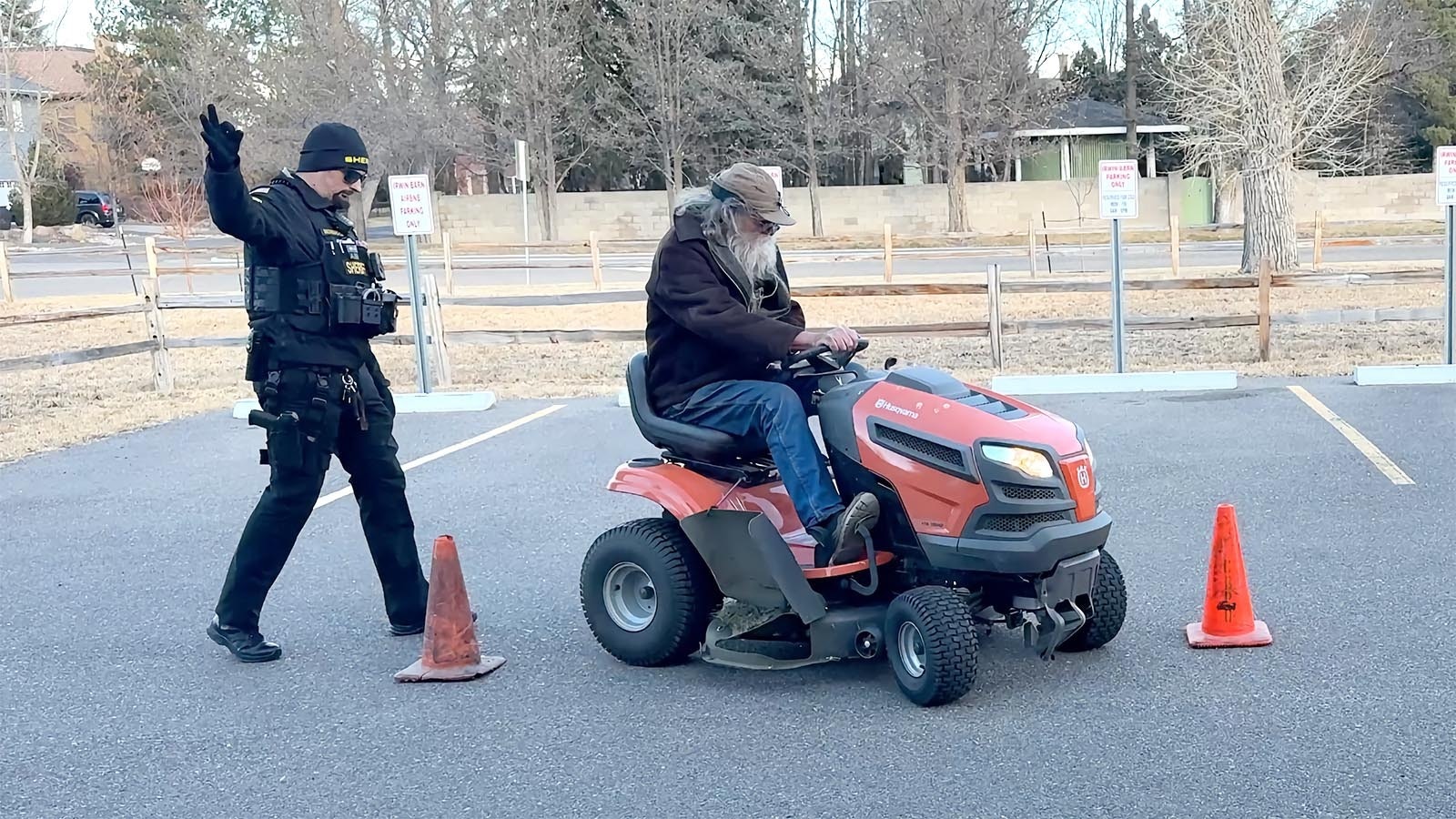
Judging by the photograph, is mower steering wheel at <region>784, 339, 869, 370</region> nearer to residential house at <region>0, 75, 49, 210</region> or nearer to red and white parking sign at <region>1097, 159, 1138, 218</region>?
red and white parking sign at <region>1097, 159, 1138, 218</region>

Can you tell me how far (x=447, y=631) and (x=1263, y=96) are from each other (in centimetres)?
2099

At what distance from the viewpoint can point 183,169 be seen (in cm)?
5419

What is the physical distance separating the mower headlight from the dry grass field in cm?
859

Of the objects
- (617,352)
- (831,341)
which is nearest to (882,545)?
(831,341)

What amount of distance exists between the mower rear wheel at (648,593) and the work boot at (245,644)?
3.98 ft

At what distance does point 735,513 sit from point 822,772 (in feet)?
3.51

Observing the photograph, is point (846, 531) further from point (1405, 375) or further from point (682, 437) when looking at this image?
point (1405, 375)

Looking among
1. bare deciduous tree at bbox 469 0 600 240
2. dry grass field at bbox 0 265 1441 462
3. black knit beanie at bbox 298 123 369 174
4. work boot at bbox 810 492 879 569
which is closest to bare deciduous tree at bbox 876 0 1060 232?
bare deciduous tree at bbox 469 0 600 240

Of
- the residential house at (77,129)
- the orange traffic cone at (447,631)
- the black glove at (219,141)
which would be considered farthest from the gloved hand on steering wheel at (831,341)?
the residential house at (77,129)

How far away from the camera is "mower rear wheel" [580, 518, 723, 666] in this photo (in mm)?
4934

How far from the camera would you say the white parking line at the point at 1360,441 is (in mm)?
7836

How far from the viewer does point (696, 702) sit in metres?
4.71

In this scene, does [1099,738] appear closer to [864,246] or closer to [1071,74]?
[864,246]

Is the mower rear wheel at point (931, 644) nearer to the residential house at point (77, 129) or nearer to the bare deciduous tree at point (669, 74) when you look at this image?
the bare deciduous tree at point (669, 74)
